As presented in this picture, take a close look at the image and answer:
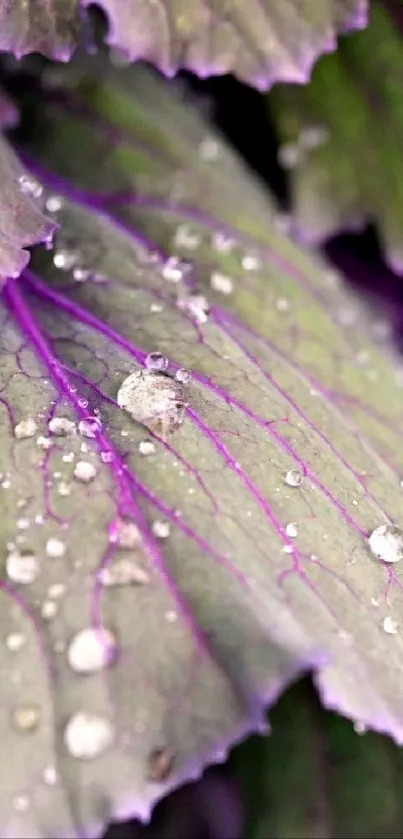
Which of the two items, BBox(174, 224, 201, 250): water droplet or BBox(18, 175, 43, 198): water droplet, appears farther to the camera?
BBox(174, 224, 201, 250): water droplet

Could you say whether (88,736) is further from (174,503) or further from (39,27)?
(39,27)

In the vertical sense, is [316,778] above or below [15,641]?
below

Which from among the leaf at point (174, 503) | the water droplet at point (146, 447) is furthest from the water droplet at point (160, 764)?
the water droplet at point (146, 447)

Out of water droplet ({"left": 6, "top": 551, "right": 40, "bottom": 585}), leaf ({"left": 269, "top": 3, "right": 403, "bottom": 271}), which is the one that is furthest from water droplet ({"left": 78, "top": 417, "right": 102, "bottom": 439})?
leaf ({"left": 269, "top": 3, "right": 403, "bottom": 271})

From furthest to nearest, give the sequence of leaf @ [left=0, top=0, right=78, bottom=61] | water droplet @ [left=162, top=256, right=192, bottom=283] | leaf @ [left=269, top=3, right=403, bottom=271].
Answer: leaf @ [left=269, top=3, right=403, bottom=271] < water droplet @ [left=162, top=256, right=192, bottom=283] < leaf @ [left=0, top=0, right=78, bottom=61]

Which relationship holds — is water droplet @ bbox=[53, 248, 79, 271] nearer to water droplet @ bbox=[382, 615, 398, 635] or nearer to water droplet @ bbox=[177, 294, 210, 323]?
water droplet @ bbox=[177, 294, 210, 323]

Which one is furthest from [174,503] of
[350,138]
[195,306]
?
[350,138]

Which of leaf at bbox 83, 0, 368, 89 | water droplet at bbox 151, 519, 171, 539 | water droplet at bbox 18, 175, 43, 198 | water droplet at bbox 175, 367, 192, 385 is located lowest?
water droplet at bbox 18, 175, 43, 198

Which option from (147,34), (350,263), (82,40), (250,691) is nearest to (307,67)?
(147,34)
